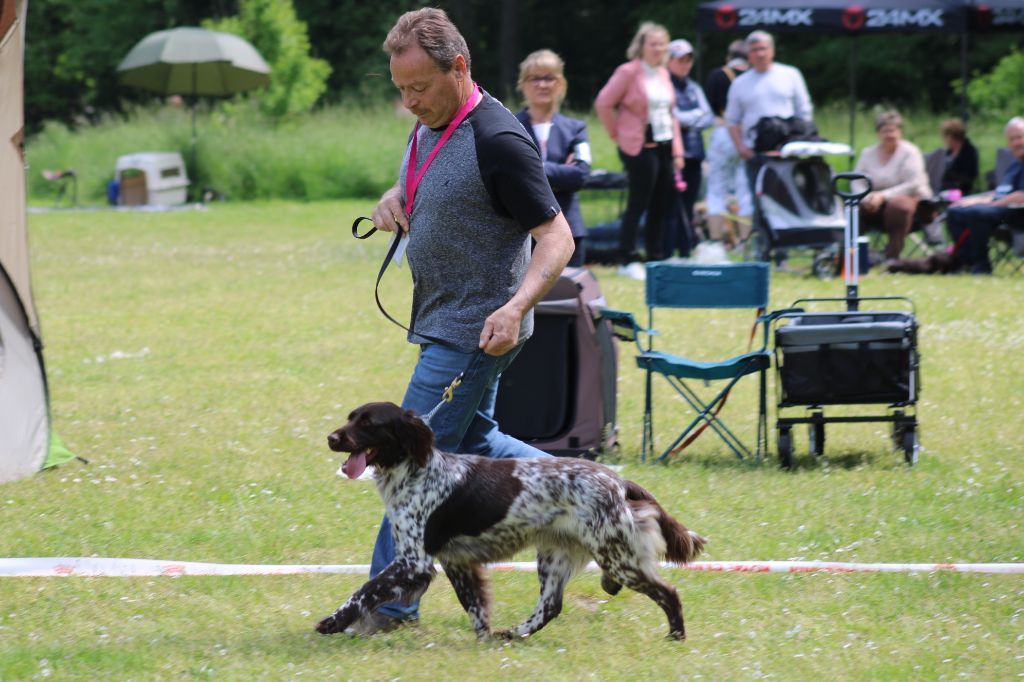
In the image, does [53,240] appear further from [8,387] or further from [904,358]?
[904,358]

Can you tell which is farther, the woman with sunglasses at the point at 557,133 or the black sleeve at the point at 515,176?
the woman with sunglasses at the point at 557,133

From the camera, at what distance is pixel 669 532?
4.75 meters

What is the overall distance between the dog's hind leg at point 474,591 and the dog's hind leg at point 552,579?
0.09 m

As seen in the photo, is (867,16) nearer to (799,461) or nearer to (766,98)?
(766,98)

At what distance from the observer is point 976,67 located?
35.2 meters

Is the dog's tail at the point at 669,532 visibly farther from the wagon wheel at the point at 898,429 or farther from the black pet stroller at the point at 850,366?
the wagon wheel at the point at 898,429

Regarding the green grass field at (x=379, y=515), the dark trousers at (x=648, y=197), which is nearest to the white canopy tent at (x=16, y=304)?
the green grass field at (x=379, y=515)

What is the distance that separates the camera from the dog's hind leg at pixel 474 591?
188 inches

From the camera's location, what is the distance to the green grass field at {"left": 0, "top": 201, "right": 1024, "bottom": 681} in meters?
4.64

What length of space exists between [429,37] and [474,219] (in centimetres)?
57

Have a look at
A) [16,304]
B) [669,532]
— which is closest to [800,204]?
[16,304]

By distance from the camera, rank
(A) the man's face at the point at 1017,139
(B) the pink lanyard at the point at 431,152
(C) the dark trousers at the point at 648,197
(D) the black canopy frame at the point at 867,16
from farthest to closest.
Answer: (D) the black canopy frame at the point at 867,16
(A) the man's face at the point at 1017,139
(C) the dark trousers at the point at 648,197
(B) the pink lanyard at the point at 431,152

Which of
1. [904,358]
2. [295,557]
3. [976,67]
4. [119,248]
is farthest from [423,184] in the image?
[976,67]

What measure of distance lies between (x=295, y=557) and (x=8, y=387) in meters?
2.04
